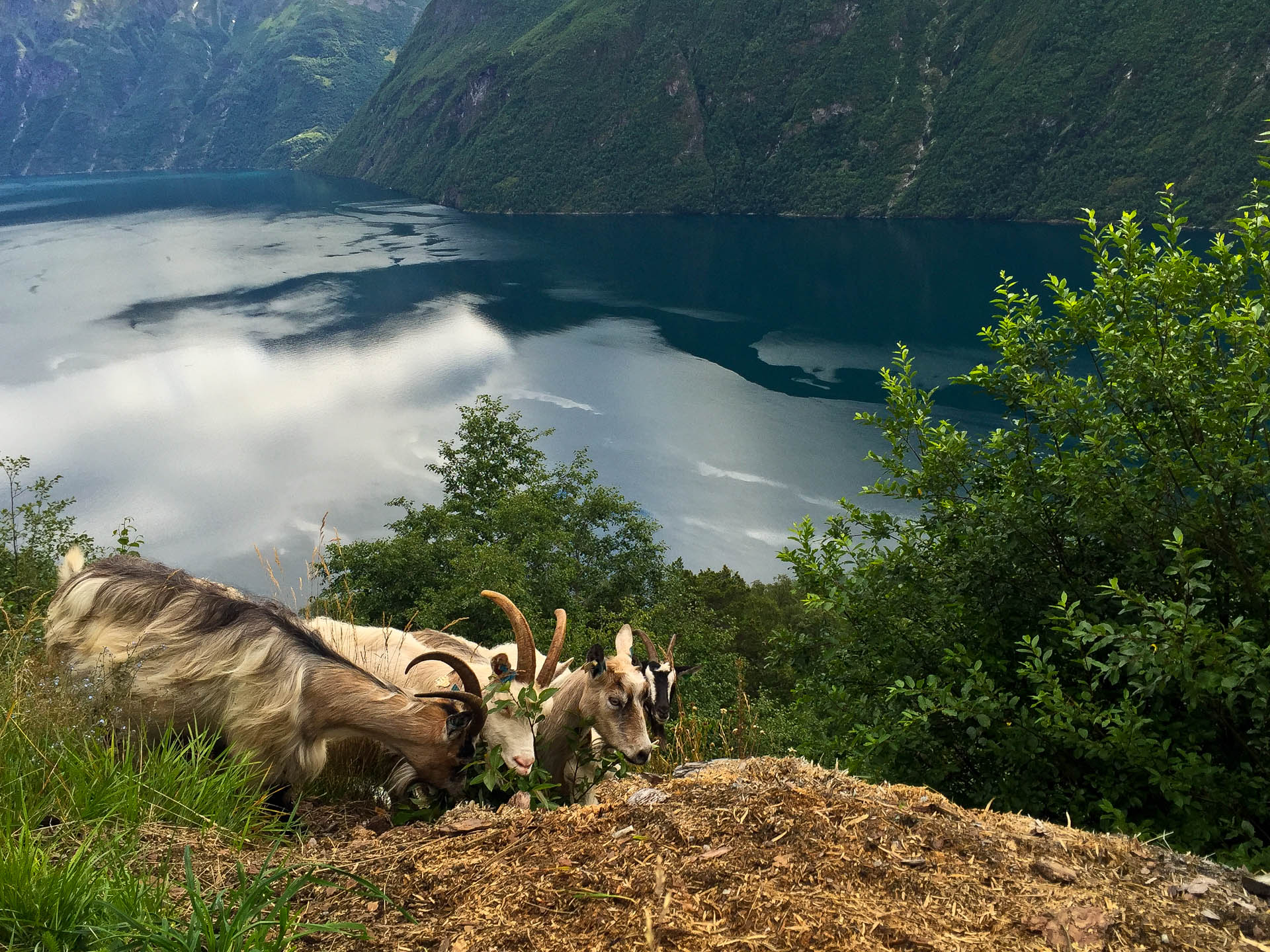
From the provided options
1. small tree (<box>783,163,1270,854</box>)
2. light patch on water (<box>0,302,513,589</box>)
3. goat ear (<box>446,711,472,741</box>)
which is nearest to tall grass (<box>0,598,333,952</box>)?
goat ear (<box>446,711,472,741</box>)

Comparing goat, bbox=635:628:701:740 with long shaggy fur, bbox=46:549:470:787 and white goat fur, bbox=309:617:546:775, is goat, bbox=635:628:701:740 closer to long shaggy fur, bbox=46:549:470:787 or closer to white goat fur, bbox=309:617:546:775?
white goat fur, bbox=309:617:546:775

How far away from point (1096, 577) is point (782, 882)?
4.11m

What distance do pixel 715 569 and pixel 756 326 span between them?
38.1 meters

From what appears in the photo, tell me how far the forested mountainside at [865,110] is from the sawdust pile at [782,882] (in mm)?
130765

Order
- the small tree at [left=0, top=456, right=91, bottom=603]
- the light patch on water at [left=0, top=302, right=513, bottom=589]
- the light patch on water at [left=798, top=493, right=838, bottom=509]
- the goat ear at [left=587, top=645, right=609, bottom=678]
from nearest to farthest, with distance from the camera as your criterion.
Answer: the goat ear at [left=587, top=645, right=609, bottom=678]
the small tree at [left=0, top=456, right=91, bottom=603]
the light patch on water at [left=798, top=493, right=838, bottom=509]
the light patch on water at [left=0, top=302, right=513, bottom=589]

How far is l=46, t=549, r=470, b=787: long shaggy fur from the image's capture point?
5.89 m

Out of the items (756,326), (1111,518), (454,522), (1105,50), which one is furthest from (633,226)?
(1111,518)

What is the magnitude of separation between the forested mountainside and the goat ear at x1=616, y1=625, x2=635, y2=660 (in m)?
129

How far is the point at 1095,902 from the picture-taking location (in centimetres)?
328

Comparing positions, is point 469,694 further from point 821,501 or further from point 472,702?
point 821,501

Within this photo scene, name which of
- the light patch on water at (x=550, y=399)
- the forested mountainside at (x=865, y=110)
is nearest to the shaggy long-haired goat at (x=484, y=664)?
the light patch on water at (x=550, y=399)

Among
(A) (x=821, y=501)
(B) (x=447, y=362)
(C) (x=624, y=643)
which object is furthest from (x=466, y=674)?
(B) (x=447, y=362)

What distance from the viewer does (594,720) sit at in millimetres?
6094

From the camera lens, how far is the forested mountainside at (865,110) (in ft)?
436
